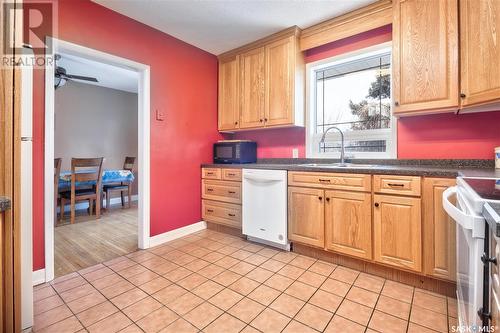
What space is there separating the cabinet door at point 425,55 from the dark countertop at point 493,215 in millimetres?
Result: 1468

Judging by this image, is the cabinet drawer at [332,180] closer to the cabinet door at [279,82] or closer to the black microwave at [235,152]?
the cabinet door at [279,82]

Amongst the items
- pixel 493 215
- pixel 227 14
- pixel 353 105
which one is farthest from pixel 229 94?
pixel 493 215

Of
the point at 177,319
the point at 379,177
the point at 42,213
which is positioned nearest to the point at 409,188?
the point at 379,177

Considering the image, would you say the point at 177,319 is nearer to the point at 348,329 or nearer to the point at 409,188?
the point at 348,329

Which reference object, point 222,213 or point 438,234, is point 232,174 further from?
point 438,234

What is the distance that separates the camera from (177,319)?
1464 mm

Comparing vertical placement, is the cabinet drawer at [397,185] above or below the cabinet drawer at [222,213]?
above

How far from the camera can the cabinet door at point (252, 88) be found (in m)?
2.99

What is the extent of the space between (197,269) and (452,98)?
246cm

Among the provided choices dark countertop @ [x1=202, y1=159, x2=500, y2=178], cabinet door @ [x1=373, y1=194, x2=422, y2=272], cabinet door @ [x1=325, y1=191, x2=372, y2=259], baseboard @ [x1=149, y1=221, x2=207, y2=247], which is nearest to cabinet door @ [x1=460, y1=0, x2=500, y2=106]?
dark countertop @ [x1=202, y1=159, x2=500, y2=178]

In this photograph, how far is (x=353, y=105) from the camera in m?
2.75

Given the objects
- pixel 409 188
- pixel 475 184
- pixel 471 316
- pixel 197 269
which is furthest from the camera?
pixel 197 269

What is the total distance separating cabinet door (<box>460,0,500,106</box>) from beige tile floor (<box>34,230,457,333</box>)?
1435 millimetres

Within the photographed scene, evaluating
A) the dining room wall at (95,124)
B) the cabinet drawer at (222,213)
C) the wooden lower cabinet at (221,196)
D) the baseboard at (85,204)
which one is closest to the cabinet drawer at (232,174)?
the wooden lower cabinet at (221,196)
